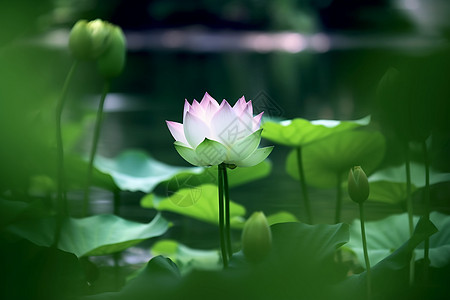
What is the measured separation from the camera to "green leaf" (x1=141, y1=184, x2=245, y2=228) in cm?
83

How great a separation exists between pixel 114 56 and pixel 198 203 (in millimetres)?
221

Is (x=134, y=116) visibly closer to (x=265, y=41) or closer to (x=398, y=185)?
(x=398, y=185)

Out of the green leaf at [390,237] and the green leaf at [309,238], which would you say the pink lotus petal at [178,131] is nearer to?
the green leaf at [309,238]

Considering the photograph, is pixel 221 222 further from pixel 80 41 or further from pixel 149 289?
pixel 80 41

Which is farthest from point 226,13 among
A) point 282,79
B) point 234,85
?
point 234,85

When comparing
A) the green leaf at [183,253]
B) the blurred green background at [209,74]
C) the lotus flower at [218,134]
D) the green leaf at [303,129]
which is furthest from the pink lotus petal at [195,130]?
the green leaf at [183,253]

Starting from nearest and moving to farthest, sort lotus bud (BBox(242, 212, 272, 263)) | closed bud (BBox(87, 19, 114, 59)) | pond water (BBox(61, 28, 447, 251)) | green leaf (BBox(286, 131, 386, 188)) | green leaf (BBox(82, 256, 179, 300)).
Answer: green leaf (BBox(82, 256, 179, 300)) → lotus bud (BBox(242, 212, 272, 263)) → closed bud (BBox(87, 19, 114, 59)) → green leaf (BBox(286, 131, 386, 188)) → pond water (BBox(61, 28, 447, 251))

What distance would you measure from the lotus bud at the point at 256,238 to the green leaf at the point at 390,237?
27 centimetres

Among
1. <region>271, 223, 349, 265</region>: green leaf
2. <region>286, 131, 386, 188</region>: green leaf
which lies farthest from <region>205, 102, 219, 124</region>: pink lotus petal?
<region>286, 131, 386, 188</region>: green leaf

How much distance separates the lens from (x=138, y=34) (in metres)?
13.6

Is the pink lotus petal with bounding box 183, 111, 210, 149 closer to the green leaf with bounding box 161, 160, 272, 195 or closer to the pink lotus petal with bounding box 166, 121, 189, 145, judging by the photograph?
the pink lotus petal with bounding box 166, 121, 189, 145

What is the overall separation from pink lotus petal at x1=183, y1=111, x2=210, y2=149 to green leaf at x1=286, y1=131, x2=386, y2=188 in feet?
1.07

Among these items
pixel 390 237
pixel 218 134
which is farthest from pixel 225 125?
pixel 390 237

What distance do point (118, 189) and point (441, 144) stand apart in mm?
450
